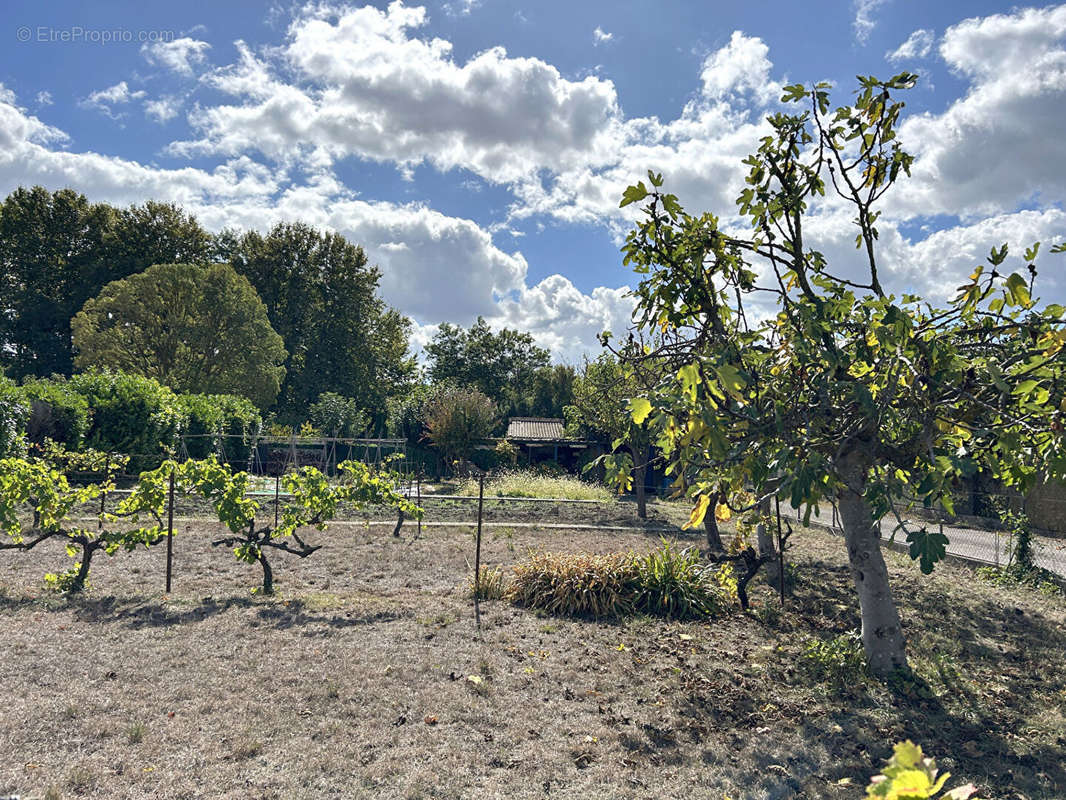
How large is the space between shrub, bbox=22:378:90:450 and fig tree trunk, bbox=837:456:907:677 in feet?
52.0

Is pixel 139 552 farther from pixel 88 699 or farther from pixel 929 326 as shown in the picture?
pixel 929 326

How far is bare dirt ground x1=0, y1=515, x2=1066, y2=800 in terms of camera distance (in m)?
3.72

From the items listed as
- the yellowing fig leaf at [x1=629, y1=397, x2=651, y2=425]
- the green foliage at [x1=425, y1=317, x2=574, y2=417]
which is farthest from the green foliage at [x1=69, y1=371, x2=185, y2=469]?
the green foliage at [x1=425, y1=317, x2=574, y2=417]

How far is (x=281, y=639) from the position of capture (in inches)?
232

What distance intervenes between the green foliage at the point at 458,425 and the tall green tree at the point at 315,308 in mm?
12939

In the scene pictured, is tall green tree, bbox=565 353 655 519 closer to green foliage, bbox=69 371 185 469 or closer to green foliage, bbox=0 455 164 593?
green foliage, bbox=0 455 164 593

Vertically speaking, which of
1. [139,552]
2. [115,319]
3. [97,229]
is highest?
[97,229]

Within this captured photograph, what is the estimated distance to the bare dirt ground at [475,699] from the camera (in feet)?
12.2

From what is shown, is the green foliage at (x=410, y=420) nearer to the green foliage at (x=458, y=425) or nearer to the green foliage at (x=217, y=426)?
the green foliage at (x=458, y=425)

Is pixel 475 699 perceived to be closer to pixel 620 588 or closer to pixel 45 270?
pixel 620 588

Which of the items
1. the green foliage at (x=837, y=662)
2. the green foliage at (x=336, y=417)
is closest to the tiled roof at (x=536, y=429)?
the green foliage at (x=336, y=417)

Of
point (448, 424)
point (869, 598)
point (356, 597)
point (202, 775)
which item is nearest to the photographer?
point (202, 775)

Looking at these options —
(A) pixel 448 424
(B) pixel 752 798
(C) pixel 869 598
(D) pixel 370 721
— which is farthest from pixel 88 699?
(A) pixel 448 424

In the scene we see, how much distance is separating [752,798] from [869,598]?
2483 millimetres
